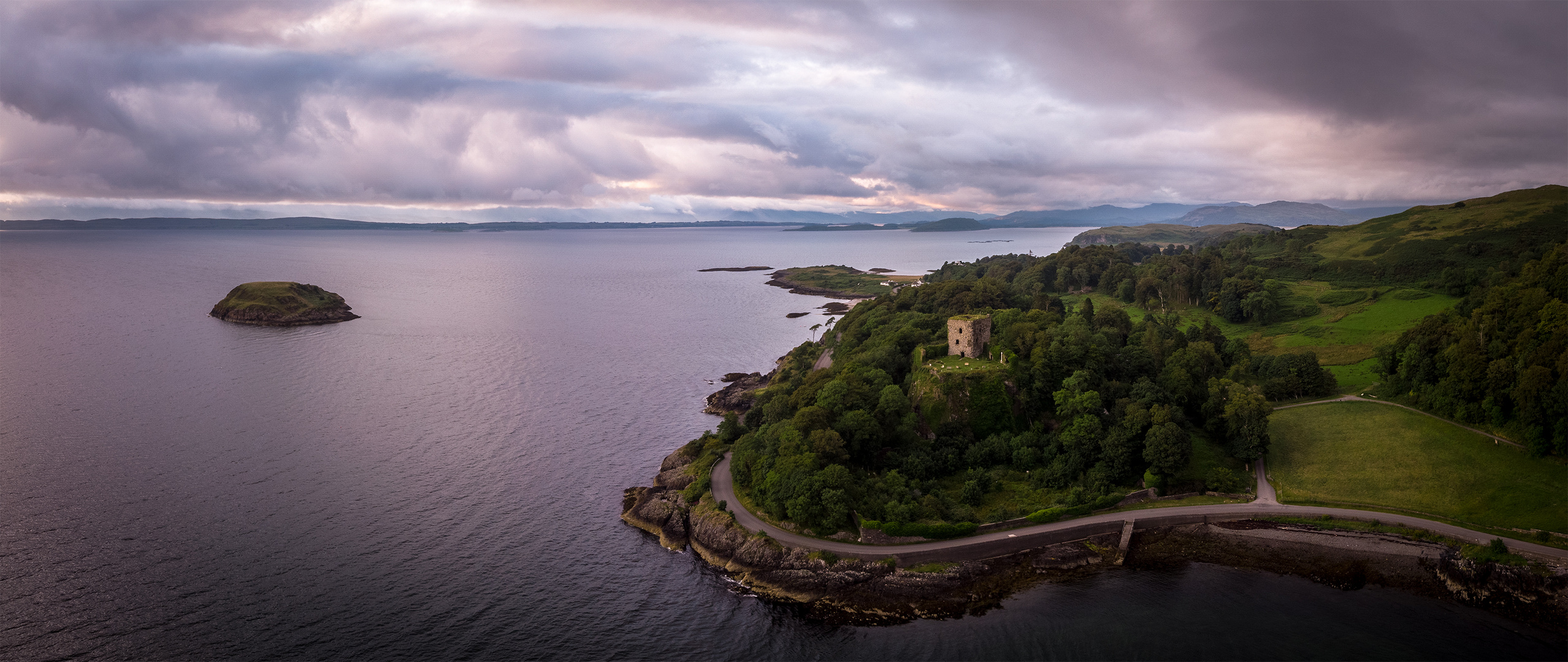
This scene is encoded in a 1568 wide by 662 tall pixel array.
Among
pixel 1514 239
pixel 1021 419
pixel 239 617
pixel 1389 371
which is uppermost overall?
pixel 1514 239

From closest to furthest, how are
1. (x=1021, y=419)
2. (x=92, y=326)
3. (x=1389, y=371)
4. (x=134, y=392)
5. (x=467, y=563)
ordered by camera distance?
(x=467, y=563) → (x=1021, y=419) → (x=1389, y=371) → (x=134, y=392) → (x=92, y=326)

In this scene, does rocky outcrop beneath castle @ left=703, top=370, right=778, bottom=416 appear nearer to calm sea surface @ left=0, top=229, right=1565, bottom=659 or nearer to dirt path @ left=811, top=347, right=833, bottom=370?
calm sea surface @ left=0, top=229, right=1565, bottom=659

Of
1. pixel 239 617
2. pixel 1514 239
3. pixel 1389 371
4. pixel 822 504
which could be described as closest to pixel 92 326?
pixel 239 617

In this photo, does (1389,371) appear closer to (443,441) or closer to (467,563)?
(467,563)

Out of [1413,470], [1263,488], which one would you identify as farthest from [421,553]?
[1413,470]

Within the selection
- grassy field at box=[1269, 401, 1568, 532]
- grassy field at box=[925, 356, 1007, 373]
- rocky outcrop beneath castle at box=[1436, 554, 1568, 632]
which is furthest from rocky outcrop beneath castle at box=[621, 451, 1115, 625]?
grassy field at box=[925, 356, 1007, 373]

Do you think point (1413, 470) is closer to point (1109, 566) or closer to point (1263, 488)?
point (1263, 488)
